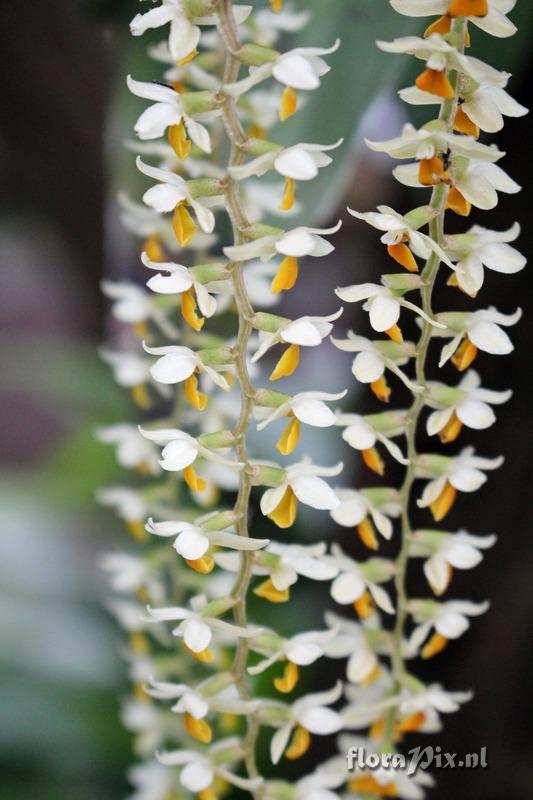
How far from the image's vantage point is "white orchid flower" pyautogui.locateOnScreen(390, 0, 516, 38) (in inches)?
17.6

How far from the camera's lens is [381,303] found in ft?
1.64

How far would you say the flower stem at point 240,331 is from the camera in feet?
1.51

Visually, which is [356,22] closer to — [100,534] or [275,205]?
[275,205]

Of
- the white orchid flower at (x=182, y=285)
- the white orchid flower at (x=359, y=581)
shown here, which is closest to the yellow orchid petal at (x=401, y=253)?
the white orchid flower at (x=182, y=285)

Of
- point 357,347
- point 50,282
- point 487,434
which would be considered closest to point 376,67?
point 357,347

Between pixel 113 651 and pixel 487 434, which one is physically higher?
pixel 487 434

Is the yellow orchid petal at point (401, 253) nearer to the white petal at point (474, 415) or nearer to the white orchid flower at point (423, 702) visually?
the white petal at point (474, 415)

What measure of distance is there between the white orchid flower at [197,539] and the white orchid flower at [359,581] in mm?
93

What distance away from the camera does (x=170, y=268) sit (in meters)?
0.50

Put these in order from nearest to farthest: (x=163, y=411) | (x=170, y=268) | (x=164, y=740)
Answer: (x=170, y=268)
(x=164, y=740)
(x=163, y=411)

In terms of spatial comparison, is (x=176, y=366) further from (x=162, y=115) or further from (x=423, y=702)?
(x=423, y=702)

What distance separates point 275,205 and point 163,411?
62 cm

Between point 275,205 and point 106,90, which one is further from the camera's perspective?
point 106,90

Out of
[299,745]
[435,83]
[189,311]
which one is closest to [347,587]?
[299,745]
